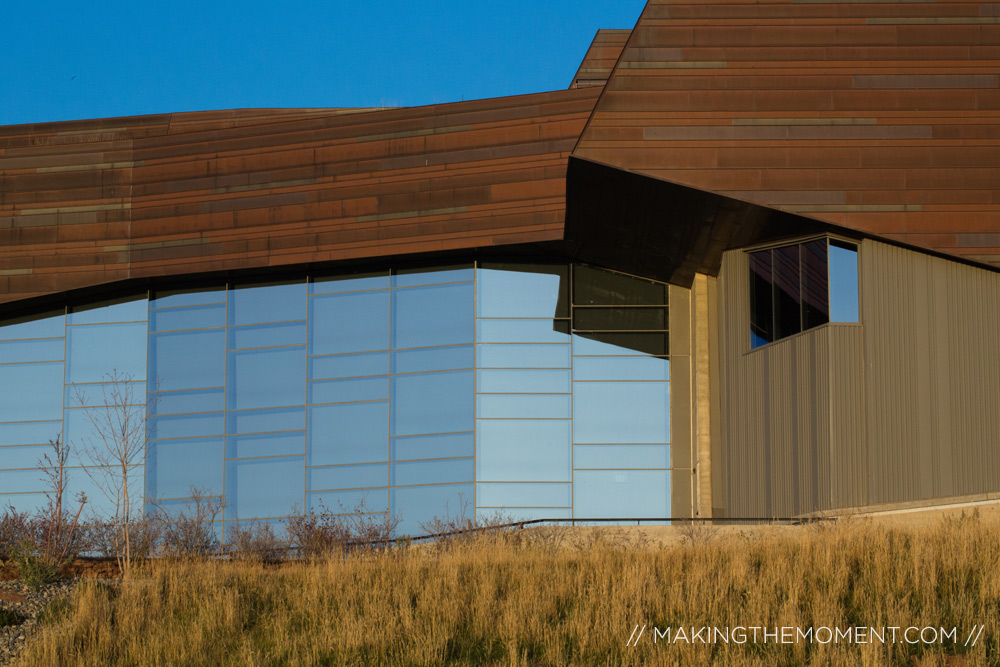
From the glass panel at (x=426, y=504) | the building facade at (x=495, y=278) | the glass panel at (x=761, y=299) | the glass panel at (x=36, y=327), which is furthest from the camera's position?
the glass panel at (x=36, y=327)

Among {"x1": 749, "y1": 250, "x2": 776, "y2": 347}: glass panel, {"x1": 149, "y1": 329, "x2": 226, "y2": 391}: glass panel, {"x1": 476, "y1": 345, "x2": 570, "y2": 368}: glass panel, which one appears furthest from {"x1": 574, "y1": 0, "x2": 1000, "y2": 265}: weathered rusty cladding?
{"x1": 149, "y1": 329, "x2": 226, "y2": 391}: glass panel

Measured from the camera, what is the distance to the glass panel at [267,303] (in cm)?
2755

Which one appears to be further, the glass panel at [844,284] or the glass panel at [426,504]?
the glass panel at [426,504]

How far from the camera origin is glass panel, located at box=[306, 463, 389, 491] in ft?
86.9

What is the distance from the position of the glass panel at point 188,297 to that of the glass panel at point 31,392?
285 centimetres

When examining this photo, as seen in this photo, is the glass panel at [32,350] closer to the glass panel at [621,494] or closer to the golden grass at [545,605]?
the glass panel at [621,494]

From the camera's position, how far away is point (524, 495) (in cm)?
2620

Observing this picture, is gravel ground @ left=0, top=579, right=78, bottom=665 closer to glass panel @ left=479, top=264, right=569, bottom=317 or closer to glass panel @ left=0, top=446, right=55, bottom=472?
glass panel @ left=479, top=264, right=569, bottom=317

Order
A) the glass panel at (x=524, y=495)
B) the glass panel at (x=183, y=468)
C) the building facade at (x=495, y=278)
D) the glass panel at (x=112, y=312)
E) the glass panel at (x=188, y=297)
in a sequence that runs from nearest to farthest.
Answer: the building facade at (x=495, y=278) → the glass panel at (x=524, y=495) → the glass panel at (x=183, y=468) → the glass panel at (x=188, y=297) → the glass panel at (x=112, y=312)

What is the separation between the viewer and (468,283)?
26.8m

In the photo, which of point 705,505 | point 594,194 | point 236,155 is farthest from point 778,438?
point 236,155

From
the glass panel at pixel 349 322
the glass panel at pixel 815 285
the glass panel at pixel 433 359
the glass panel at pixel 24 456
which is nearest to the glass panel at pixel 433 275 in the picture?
the glass panel at pixel 349 322

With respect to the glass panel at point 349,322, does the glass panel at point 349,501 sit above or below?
below

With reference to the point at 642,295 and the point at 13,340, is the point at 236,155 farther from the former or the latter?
the point at 642,295
